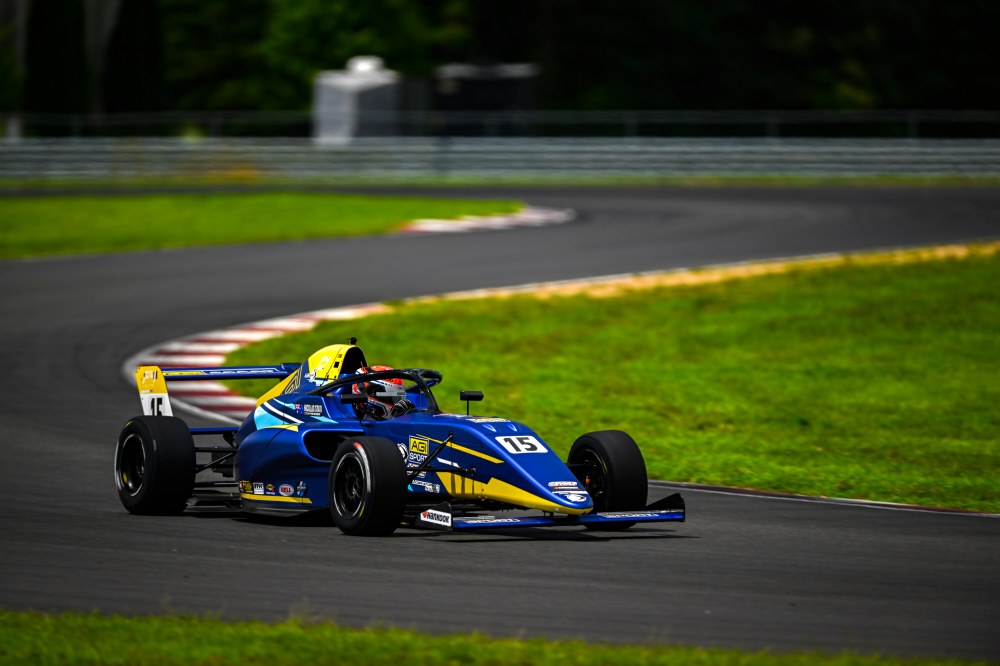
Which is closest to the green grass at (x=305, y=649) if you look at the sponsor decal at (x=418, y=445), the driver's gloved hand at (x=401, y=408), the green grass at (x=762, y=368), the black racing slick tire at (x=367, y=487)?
the black racing slick tire at (x=367, y=487)

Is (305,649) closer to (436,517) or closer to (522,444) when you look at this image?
(436,517)

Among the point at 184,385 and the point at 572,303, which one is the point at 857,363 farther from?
the point at 184,385

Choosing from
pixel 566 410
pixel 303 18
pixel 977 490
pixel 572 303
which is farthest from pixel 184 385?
pixel 303 18

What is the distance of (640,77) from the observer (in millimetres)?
61750

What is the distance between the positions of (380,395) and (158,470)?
59.0 inches

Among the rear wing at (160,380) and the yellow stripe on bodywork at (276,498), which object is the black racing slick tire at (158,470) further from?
the rear wing at (160,380)

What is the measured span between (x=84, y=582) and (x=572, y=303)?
13.5 metres

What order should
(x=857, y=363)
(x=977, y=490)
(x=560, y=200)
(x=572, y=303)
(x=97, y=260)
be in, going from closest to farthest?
(x=977, y=490) → (x=857, y=363) → (x=572, y=303) → (x=97, y=260) → (x=560, y=200)

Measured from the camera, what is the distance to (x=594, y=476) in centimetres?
1023

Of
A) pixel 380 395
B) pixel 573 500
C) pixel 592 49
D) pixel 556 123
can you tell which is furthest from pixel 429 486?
pixel 592 49

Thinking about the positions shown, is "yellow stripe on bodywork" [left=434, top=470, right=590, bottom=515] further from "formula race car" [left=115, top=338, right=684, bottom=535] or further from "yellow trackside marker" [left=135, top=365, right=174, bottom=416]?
"yellow trackside marker" [left=135, top=365, right=174, bottom=416]

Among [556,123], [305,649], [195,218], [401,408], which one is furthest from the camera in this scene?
[556,123]

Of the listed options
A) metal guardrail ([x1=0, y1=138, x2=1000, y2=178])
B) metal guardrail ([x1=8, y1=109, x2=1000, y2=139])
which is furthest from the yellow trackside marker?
metal guardrail ([x1=0, y1=138, x2=1000, y2=178])

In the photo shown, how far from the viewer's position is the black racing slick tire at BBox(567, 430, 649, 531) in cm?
1001
